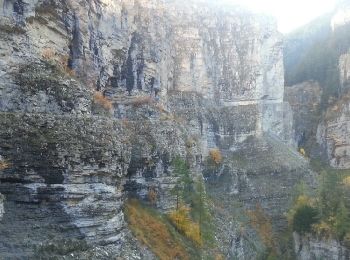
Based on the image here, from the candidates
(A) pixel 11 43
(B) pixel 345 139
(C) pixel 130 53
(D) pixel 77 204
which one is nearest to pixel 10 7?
(A) pixel 11 43

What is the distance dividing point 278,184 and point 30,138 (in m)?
41.3

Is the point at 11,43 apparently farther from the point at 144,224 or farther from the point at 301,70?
the point at 301,70

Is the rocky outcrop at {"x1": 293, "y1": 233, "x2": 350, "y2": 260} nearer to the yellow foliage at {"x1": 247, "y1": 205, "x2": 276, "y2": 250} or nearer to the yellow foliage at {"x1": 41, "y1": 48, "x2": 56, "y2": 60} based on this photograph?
the yellow foliage at {"x1": 247, "y1": 205, "x2": 276, "y2": 250}

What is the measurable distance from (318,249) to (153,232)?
23.3 metres

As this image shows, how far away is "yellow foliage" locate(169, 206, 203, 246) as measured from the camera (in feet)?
139

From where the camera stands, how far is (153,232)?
1503 inches

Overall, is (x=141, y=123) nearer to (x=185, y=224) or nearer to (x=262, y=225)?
(x=185, y=224)

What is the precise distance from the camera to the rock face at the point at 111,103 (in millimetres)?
28000

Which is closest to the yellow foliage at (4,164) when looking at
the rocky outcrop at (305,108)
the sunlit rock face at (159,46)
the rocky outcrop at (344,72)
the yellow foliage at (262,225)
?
the sunlit rock face at (159,46)

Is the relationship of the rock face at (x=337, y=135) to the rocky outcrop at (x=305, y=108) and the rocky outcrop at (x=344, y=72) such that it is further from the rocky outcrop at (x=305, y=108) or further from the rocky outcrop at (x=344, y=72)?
the rocky outcrop at (x=344, y=72)

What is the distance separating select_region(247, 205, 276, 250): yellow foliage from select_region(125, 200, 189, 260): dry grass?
19.8 meters

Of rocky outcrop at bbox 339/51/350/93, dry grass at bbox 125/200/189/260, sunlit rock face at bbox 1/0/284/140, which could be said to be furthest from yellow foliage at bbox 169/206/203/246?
rocky outcrop at bbox 339/51/350/93

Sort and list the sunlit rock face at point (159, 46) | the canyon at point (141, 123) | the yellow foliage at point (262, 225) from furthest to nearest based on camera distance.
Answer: the yellow foliage at point (262, 225) → the sunlit rock face at point (159, 46) → the canyon at point (141, 123)

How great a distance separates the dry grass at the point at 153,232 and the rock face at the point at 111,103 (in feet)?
6.37
